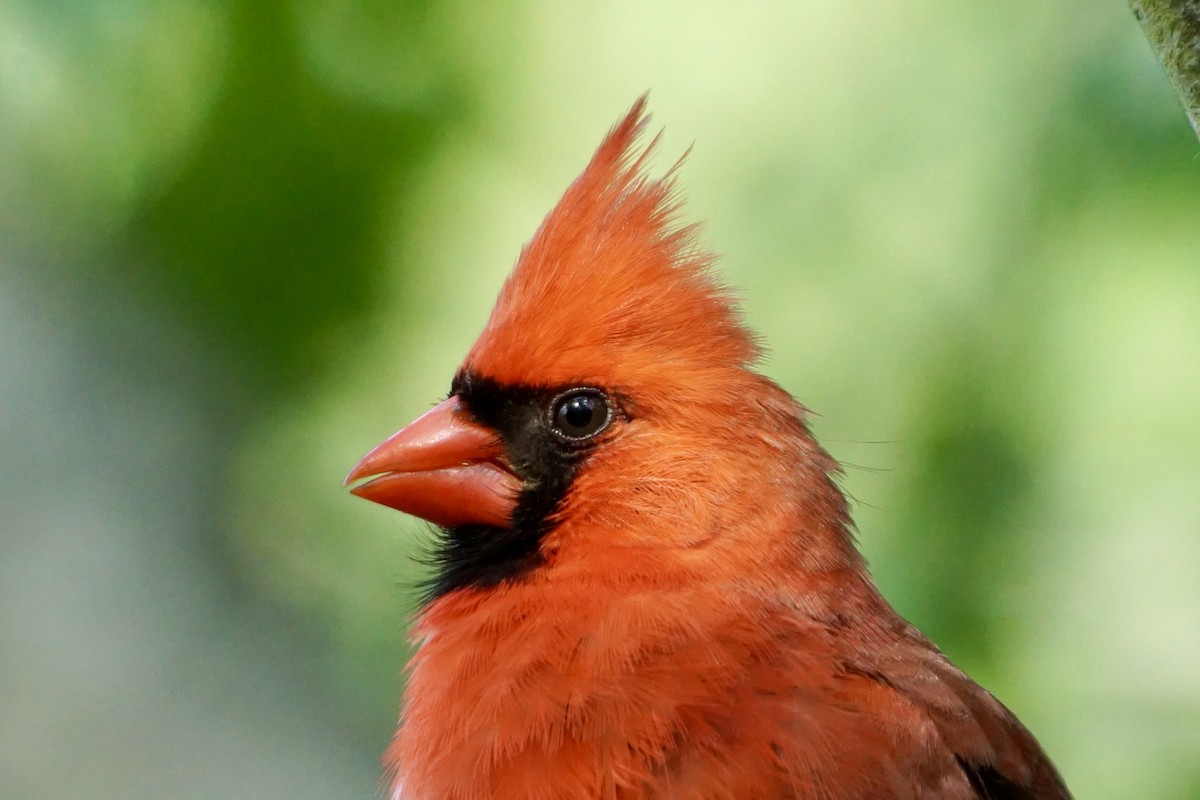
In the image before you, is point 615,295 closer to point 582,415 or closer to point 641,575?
point 582,415

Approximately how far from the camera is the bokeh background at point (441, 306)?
2.89m

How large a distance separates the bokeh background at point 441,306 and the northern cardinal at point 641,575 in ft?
4.79

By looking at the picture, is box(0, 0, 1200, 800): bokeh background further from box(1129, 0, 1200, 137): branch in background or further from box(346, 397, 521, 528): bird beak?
box(1129, 0, 1200, 137): branch in background

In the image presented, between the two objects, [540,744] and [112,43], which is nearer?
[540,744]

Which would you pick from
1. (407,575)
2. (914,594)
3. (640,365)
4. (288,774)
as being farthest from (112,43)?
(914,594)

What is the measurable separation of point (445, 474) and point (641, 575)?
1.01ft

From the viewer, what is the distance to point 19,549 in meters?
2.92

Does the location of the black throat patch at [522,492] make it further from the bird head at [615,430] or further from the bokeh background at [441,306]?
the bokeh background at [441,306]

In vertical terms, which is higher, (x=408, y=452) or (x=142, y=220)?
(x=142, y=220)

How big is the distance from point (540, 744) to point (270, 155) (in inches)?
86.9

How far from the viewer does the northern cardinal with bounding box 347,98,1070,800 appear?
3.78 ft

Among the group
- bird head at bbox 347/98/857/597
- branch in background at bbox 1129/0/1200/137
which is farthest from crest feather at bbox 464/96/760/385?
branch in background at bbox 1129/0/1200/137

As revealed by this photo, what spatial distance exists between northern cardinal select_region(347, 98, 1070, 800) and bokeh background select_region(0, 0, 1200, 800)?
1460 mm

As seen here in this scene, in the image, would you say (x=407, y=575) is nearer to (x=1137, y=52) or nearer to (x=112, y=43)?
(x=112, y=43)
